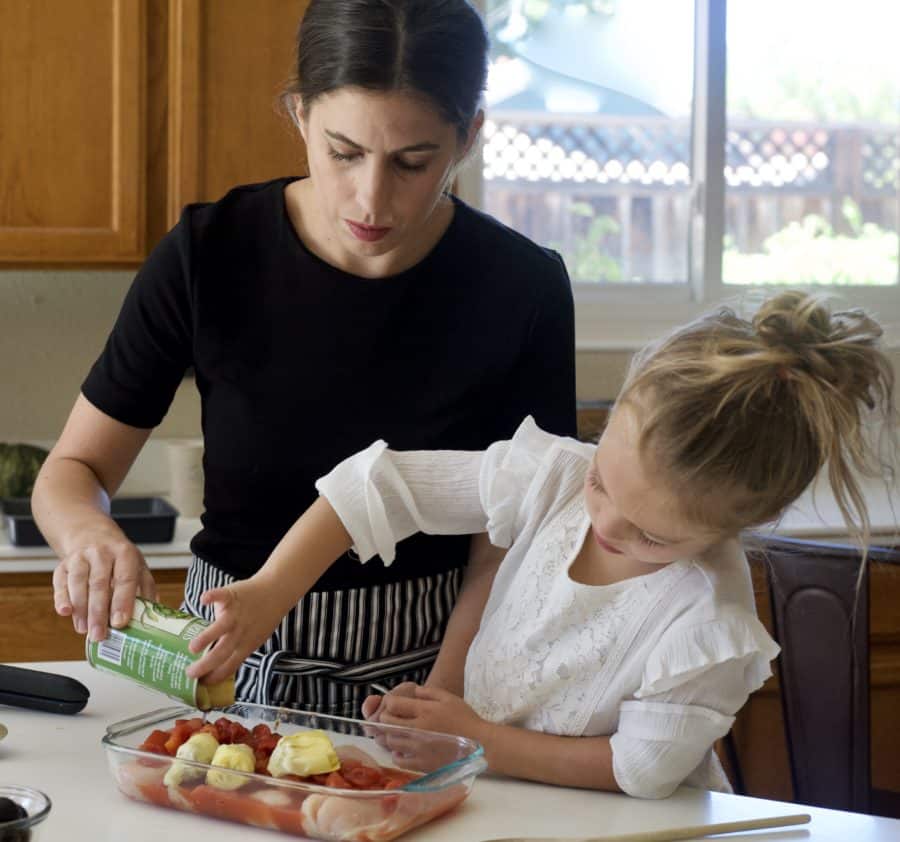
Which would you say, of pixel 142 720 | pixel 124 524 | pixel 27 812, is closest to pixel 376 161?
pixel 142 720

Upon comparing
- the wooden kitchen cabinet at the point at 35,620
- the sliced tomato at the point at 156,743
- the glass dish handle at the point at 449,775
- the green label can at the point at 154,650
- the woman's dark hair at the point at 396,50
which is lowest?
the wooden kitchen cabinet at the point at 35,620

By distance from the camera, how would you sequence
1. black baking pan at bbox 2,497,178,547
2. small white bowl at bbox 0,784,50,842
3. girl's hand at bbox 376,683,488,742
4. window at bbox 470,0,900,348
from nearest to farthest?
small white bowl at bbox 0,784,50,842 < girl's hand at bbox 376,683,488,742 < black baking pan at bbox 2,497,178,547 < window at bbox 470,0,900,348

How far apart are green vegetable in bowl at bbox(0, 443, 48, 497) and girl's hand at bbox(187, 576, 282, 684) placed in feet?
4.71

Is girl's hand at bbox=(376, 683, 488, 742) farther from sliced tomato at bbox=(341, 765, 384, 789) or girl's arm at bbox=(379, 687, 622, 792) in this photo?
sliced tomato at bbox=(341, 765, 384, 789)

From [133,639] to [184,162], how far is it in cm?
157

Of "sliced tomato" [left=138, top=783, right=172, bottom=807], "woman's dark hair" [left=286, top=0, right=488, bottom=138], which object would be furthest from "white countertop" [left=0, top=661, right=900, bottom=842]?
"woman's dark hair" [left=286, top=0, right=488, bottom=138]

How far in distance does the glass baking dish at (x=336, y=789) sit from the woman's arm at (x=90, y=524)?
11 cm

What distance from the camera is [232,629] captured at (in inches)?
42.6

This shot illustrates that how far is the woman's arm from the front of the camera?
1113mm

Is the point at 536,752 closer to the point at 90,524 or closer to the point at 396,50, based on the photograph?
the point at 90,524

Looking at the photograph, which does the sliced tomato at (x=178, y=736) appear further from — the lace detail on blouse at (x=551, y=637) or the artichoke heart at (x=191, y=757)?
the lace detail on blouse at (x=551, y=637)

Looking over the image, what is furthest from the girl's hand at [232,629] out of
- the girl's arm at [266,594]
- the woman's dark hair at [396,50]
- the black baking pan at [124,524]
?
the black baking pan at [124,524]

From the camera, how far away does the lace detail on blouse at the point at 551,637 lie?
120 cm

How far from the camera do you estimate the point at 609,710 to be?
118 centimetres
